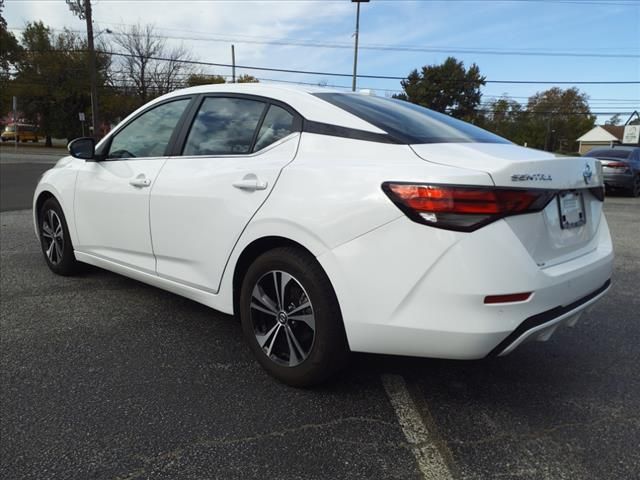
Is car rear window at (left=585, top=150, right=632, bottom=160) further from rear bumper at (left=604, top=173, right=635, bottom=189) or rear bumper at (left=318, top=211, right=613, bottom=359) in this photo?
rear bumper at (left=318, top=211, right=613, bottom=359)

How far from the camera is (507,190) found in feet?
6.64

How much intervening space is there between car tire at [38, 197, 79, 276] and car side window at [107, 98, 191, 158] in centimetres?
97

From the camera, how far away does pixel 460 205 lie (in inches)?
78.5

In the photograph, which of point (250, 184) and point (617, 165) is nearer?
point (250, 184)

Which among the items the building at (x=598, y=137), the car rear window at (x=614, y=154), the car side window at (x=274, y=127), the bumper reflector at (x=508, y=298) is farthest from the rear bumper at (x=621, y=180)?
the building at (x=598, y=137)

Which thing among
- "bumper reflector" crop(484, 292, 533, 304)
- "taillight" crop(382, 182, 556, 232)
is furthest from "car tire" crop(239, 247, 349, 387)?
"bumper reflector" crop(484, 292, 533, 304)

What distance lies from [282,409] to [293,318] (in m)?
0.44

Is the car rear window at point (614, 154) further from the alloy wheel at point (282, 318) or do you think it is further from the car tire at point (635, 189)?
the alloy wheel at point (282, 318)

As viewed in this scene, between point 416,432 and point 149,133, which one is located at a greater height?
point 149,133

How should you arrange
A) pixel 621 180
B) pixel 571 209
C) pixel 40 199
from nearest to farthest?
pixel 571 209
pixel 40 199
pixel 621 180

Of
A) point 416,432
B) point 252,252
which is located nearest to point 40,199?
point 252,252

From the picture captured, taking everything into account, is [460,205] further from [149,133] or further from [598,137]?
[598,137]

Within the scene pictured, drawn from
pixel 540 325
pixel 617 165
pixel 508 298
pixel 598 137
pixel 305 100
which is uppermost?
pixel 598 137

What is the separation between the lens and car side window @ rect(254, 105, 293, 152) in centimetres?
Answer: 272
